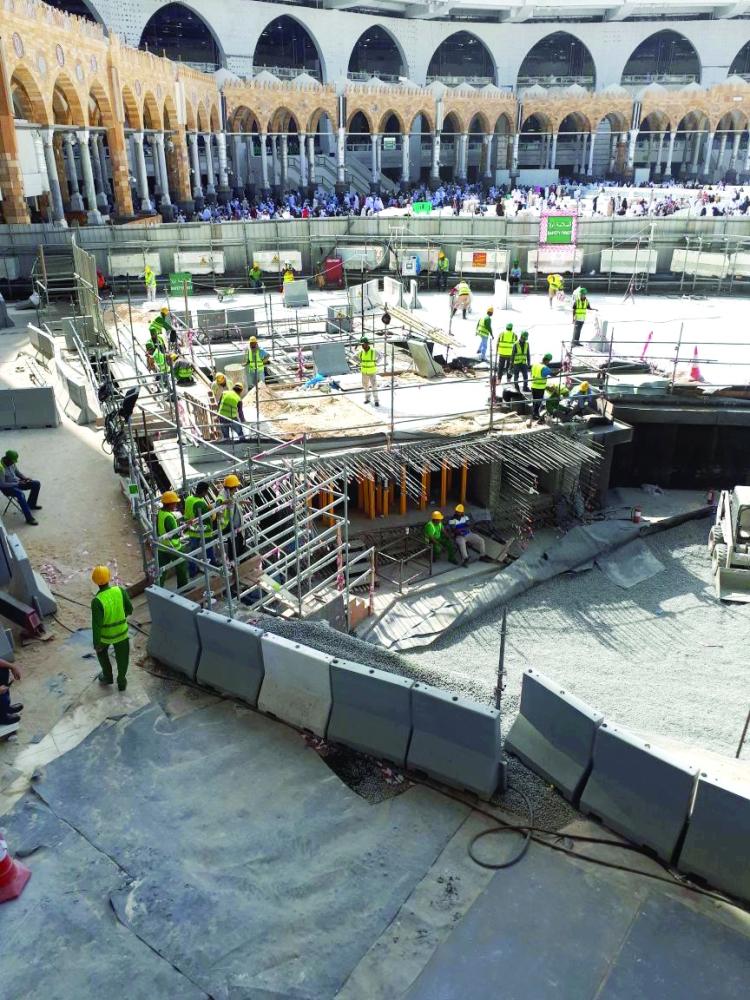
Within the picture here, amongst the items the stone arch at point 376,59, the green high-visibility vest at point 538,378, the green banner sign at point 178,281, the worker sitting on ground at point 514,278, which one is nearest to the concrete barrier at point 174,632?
the green high-visibility vest at point 538,378

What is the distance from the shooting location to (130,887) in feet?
17.9

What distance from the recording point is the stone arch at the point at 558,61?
239 ft

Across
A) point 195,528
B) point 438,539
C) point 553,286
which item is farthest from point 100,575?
point 553,286

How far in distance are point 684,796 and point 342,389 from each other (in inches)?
547

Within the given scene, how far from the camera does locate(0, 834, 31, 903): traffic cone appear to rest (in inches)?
210

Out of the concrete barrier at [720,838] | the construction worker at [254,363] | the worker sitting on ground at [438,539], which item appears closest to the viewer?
the concrete barrier at [720,838]

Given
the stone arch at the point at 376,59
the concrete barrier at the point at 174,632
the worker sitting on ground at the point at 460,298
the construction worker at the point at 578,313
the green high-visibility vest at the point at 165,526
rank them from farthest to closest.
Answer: the stone arch at the point at 376,59 → the worker sitting on ground at the point at 460,298 → the construction worker at the point at 578,313 → the green high-visibility vest at the point at 165,526 → the concrete barrier at the point at 174,632

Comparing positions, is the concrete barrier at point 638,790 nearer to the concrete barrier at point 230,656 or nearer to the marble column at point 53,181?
the concrete barrier at point 230,656

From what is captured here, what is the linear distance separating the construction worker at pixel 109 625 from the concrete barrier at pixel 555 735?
3634 mm

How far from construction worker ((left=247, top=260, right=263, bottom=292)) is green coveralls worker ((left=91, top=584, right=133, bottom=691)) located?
23.7m

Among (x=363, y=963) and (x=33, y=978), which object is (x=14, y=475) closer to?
(x=33, y=978)

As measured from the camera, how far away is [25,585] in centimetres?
891

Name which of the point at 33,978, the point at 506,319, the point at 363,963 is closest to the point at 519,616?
the point at 363,963

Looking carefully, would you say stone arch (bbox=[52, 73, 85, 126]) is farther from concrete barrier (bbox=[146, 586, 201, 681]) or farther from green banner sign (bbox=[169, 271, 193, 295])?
concrete barrier (bbox=[146, 586, 201, 681])
